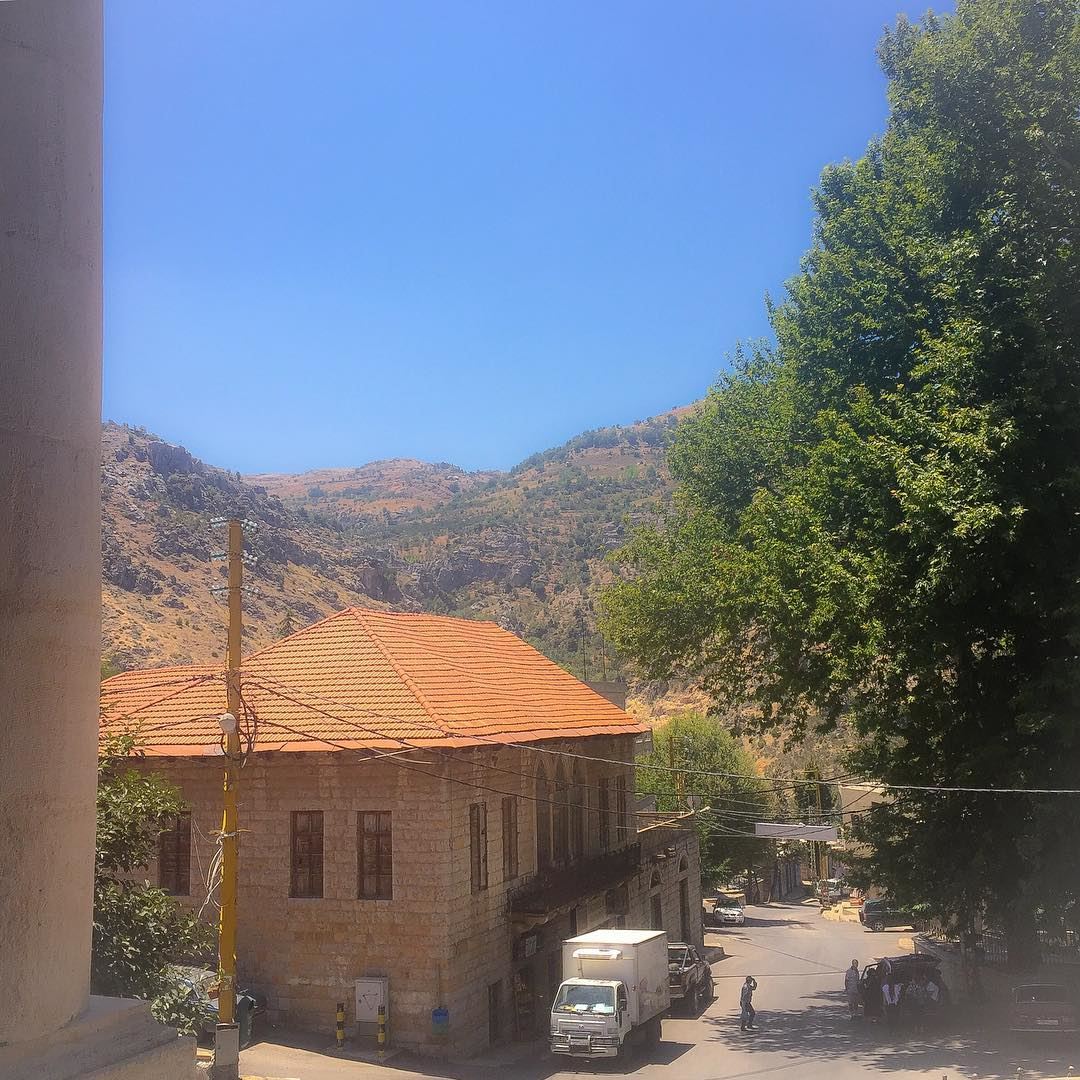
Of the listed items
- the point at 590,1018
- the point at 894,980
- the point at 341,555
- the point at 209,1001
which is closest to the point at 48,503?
the point at 209,1001

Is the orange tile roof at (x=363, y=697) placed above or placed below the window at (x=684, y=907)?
above

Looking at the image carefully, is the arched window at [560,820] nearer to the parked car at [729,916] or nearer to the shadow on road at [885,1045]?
the shadow on road at [885,1045]

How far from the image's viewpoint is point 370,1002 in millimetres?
21609

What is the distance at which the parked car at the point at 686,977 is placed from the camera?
29281 millimetres

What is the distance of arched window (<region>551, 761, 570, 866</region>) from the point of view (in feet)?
94.7

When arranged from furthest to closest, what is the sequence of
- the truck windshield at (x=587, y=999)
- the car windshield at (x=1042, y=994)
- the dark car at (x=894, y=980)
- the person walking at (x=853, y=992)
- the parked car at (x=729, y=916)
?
1. the parked car at (x=729, y=916)
2. the person walking at (x=853, y=992)
3. the dark car at (x=894, y=980)
4. the car windshield at (x=1042, y=994)
5. the truck windshield at (x=587, y=999)

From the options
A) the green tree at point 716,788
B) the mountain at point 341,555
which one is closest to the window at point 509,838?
the mountain at point 341,555

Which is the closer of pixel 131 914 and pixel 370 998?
pixel 131 914

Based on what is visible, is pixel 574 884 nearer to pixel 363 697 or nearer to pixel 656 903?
pixel 363 697

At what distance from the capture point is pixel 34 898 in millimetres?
3020

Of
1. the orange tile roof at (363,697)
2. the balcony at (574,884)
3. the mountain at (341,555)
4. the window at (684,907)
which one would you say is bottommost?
the window at (684,907)

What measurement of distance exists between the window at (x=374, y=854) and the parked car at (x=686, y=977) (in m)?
9.88

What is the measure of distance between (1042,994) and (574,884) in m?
11.3

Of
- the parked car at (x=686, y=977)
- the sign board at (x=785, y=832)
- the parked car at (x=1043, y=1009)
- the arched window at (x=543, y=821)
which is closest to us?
the parked car at (x=1043, y=1009)
